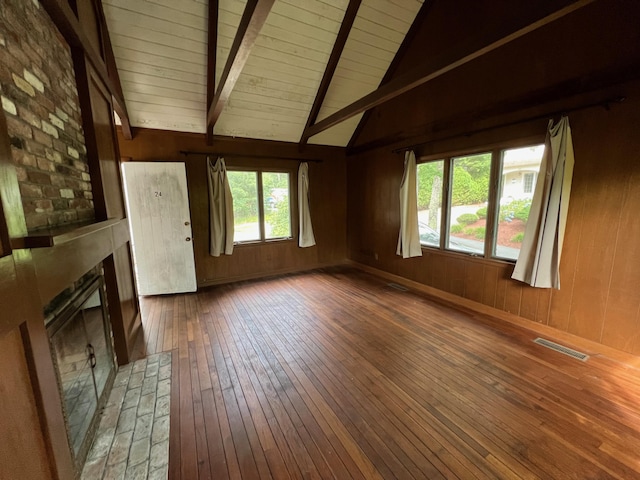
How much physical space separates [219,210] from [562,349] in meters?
4.62

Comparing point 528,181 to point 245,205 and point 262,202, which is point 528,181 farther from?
point 245,205

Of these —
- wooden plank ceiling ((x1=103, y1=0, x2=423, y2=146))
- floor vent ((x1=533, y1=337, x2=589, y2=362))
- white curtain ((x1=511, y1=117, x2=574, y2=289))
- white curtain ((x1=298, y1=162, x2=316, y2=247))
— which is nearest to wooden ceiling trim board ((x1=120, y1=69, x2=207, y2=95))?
wooden plank ceiling ((x1=103, y1=0, x2=423, y2=146))

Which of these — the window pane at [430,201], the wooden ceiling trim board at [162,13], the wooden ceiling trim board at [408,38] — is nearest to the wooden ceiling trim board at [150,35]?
the wooden ceiling trim board at [162,13]

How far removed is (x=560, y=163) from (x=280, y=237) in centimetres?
410

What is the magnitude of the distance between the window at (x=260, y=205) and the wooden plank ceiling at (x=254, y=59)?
2.40 ft

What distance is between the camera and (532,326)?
2.72m

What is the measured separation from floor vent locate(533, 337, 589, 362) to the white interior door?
4502 millimetres

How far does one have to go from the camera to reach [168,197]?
3857mm

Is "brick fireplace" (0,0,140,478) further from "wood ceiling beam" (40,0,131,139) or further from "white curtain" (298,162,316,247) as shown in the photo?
"white curtain" (298,162,316,247)

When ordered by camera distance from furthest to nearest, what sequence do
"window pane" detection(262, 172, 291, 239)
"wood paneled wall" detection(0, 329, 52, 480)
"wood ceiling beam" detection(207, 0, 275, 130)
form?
"window pane" detection(262, 172, 291, 239), "wood ceiling beam" detection(207, 0, 275, 130), "wood paneled wall" detection(0, 329, 52, 480)

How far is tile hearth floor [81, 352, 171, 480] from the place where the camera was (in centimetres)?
138

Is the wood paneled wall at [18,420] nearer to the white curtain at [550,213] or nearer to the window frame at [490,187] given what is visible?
the white curtain at [550,213]

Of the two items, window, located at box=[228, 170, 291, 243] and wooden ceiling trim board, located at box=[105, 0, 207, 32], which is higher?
wooden ceiling trim board, located at box=[105, 0, 207, 32]

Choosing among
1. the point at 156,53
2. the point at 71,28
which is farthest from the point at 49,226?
the point at 156,53
